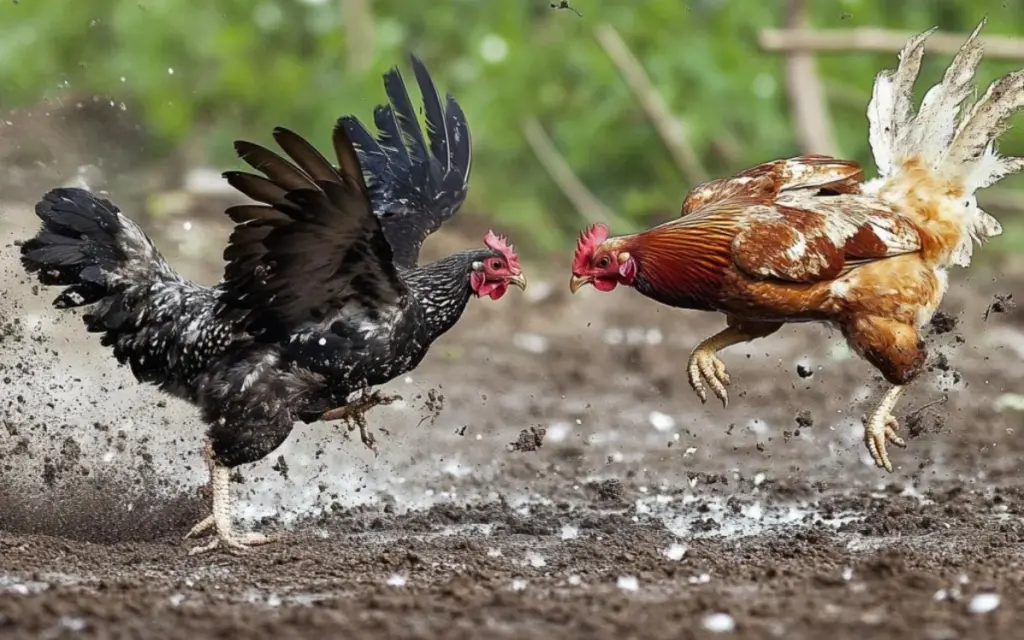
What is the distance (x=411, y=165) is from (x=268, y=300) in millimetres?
1203

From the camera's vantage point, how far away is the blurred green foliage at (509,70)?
1015cm

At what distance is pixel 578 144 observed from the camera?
10.8 m

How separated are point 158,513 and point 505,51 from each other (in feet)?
21.4

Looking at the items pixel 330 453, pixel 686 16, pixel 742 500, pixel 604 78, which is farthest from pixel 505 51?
pixel 742 500

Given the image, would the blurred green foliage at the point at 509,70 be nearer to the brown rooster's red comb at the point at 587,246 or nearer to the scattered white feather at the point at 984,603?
the brown rooster's red comb at the point at 587,246

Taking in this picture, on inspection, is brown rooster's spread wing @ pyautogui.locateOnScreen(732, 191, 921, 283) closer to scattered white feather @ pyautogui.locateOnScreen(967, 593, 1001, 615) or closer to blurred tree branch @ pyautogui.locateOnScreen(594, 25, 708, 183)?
scattered white feather @ pyautogui.locateOnScreen(967, 593, 1001, 615)

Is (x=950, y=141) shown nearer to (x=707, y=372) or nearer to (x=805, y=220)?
(x=805, y=220)

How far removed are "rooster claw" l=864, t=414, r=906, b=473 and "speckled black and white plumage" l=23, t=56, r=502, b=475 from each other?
5.79ft

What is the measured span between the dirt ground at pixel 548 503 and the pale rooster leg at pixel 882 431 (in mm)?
308

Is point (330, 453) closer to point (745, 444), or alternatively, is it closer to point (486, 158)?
point (745, 444)

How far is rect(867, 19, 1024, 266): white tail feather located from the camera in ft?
16.6

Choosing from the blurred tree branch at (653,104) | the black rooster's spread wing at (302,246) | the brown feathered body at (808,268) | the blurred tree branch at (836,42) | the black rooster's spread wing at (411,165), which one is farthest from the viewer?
the blurred tree branch at (653,104)

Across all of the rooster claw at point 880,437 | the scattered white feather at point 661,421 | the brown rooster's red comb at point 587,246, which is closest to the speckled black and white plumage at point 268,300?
the brown rooster's red comb at point 587,246

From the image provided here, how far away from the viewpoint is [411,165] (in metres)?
5.39
